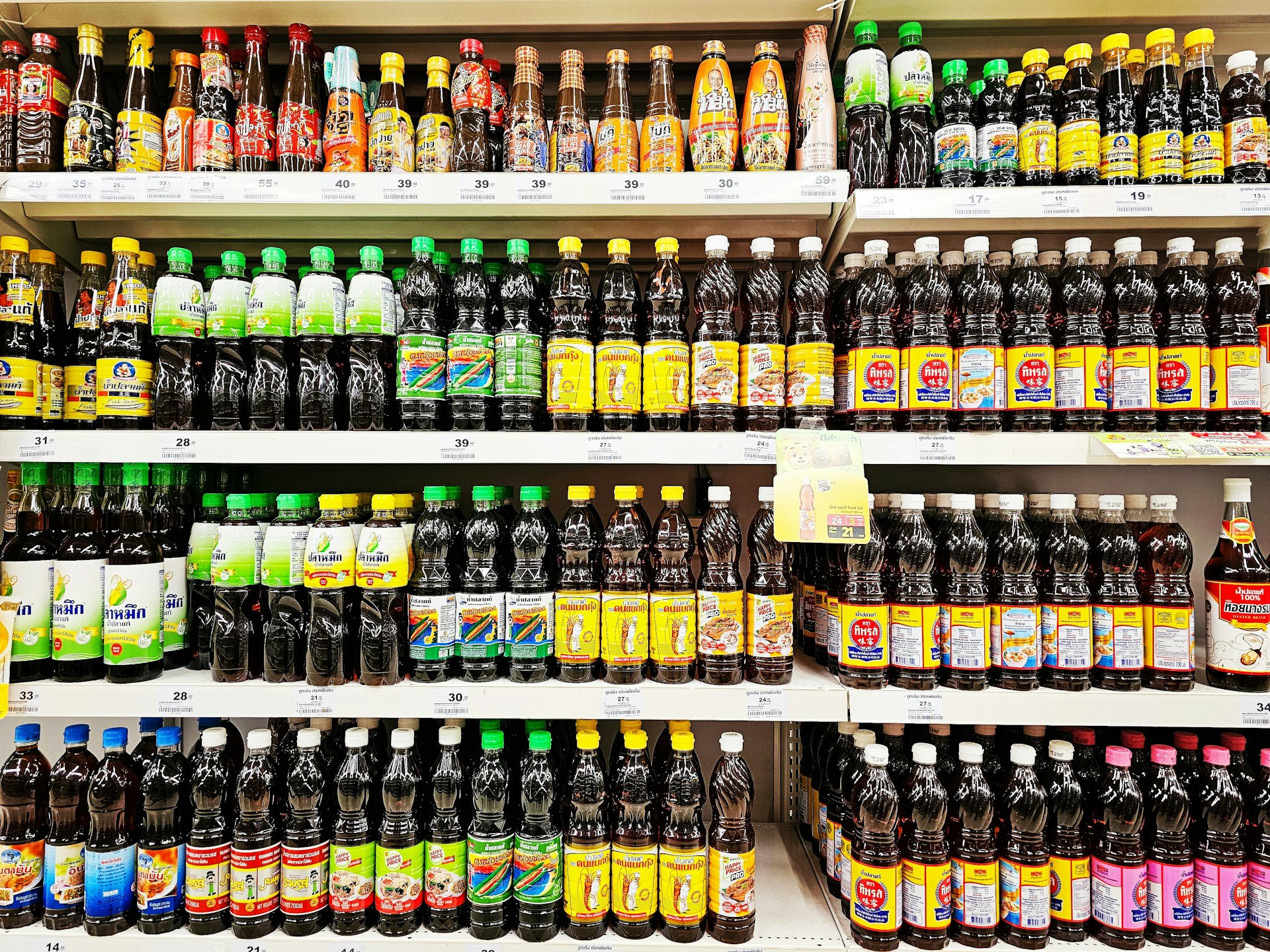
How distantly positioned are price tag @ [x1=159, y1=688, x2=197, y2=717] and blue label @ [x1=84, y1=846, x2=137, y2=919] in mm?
356

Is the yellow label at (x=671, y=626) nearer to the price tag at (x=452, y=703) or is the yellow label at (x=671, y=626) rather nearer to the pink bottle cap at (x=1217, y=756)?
the price tag at (x=452, y=703)

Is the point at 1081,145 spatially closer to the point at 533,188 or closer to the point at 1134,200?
the point at 1134,200

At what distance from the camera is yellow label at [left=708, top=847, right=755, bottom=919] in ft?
4.94

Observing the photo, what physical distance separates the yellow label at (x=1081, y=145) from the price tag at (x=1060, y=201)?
146mm

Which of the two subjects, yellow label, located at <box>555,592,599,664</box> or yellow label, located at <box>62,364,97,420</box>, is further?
yellow label, located at <box>62,364,97,420</box>

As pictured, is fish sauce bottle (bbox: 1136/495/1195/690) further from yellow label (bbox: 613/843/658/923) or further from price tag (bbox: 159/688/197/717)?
price tag (bbox: 159/688/197/717)

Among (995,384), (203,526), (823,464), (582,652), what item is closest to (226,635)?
(203,526)

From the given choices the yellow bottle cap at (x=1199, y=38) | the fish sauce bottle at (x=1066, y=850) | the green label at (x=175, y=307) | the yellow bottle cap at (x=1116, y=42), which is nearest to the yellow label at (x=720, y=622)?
the fish sauce bottle at (x=1066, y=850)

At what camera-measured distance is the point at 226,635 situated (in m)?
1.62

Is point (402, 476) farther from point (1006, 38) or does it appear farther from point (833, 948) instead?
point (1006, 38)

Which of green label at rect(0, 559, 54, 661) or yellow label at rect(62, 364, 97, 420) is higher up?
yellow label at rect(62, 364, 97, 420)

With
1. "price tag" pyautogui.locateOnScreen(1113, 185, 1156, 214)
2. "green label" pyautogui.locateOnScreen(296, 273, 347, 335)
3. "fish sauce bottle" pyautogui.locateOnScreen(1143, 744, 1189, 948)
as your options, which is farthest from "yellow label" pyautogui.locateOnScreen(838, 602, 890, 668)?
"green label" pyautogui.locateOnScreen(296, 273, 347, 335)

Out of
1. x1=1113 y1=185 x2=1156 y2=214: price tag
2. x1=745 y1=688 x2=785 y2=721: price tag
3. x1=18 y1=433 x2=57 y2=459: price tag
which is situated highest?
x1=1113 y1=185 x2=1156 y2=214: price tag

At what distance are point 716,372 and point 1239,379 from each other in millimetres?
1298
